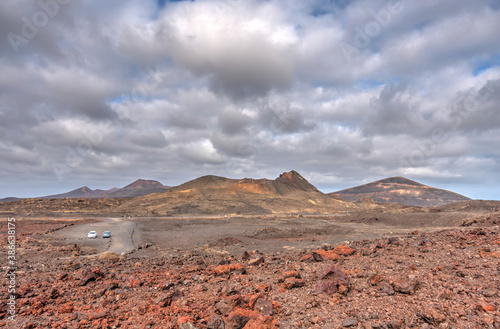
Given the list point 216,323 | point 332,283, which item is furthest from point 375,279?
point 216,323

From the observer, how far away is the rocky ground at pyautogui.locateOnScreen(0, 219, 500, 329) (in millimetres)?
4980

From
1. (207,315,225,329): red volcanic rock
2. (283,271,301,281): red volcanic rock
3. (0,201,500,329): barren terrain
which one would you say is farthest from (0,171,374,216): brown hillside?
(207,315,225,329): red volcanic rock

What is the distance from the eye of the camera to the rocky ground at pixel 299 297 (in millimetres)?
4980

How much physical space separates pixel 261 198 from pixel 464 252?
99.0 meters

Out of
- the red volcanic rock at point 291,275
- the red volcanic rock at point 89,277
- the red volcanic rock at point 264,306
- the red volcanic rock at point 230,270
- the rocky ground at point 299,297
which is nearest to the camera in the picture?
the rocky ground at point 299,297

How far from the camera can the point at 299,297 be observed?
632cm

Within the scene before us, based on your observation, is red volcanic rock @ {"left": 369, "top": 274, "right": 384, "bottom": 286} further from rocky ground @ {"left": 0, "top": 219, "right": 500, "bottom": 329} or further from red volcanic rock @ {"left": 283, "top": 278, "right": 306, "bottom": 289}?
red volcanic rock @ {"left": 283, "top": 278, "right": 306, "bottom": 289}

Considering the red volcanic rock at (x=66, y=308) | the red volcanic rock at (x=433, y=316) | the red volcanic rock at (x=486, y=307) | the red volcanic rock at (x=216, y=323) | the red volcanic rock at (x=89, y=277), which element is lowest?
the red volcanic rock at (x=66, y=308)

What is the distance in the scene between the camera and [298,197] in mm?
126188

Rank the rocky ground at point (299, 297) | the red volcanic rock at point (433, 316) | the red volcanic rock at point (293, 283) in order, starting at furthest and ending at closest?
the red volcanic rock at point (293, 283), the rocky ground at point (299, 297), the red volcanic rock at point (433, 316)

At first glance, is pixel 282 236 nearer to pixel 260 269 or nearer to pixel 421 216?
pixel 260 269

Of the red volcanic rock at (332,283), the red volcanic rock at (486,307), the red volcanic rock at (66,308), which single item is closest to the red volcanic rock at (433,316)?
the red volcanic rock at (486,307)

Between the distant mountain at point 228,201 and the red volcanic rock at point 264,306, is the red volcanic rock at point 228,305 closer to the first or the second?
the red volcanic rock at point 264,306

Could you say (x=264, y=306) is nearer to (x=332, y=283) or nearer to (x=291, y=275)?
(x=332, y=283)
